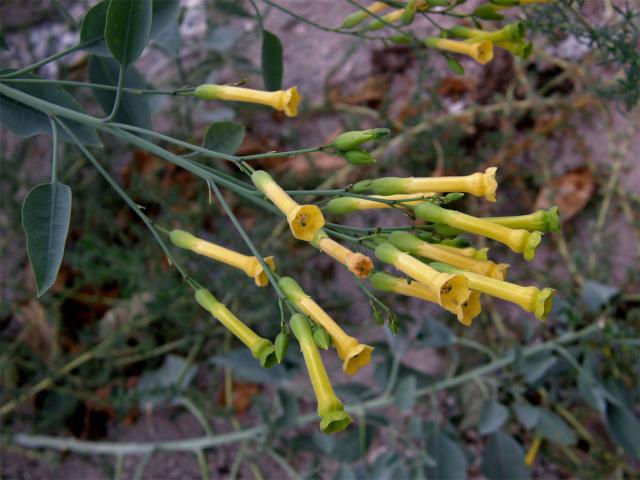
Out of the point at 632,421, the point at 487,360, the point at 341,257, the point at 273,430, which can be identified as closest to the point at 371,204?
the point at 341,257

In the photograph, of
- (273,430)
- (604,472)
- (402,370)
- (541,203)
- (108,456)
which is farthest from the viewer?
(541,203)

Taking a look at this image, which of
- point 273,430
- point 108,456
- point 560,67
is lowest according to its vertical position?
point 108,456

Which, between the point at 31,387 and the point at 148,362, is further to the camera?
the point at 148,362

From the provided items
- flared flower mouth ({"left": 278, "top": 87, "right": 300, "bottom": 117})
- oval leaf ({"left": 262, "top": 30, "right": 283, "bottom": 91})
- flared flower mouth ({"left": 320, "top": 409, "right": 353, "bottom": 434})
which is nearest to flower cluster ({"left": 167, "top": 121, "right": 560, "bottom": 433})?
flared flower mouth ({"left": 320, "top": 409, "right": 353, "bottom": 434})

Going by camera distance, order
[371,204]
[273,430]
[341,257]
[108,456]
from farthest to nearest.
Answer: [108,456] < [273,430] < [371,204] < [341,257]

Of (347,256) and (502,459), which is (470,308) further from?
(502,459)

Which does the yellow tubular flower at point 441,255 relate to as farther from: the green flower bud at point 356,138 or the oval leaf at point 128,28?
the oval leaf at point 128,28

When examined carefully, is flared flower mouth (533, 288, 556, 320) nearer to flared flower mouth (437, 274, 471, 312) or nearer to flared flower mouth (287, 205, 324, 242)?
flared flower mouth (437, 274, 471, 312)

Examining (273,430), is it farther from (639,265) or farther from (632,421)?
(639,265)
